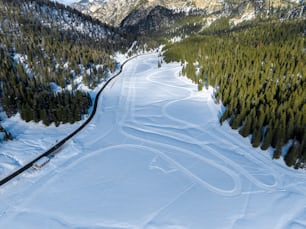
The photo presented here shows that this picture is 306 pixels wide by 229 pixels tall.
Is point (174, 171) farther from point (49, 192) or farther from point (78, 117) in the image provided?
point (78, 117)

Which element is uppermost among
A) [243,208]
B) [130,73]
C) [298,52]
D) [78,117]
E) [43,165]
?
[298,52]

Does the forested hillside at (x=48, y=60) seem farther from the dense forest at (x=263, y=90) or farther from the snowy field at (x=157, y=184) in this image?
the dense forest at (x=263, y=90)

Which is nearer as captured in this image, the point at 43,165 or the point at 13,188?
the point at 13,188

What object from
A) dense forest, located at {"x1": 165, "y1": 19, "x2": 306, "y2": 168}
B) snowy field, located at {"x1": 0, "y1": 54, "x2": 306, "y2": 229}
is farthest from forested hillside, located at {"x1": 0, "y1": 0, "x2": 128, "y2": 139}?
dense forest, located at {"x1": 165, "y1": 19, "x2": 306, "y2": 168}

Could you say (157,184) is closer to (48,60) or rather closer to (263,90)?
(263,90)

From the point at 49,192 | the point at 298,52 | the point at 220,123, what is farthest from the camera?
the point at 298,52

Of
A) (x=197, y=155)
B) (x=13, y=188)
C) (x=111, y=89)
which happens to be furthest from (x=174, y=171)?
(x=111, y=89)

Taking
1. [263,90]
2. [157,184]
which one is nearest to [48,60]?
[263,90]
